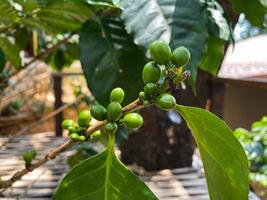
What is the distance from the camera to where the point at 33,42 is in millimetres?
1204

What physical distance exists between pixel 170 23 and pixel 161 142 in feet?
2.40

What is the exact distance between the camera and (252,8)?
62cm

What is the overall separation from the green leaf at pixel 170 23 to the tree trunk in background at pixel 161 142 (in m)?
0.67

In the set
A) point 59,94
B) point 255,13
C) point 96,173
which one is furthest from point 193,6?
point 59,94

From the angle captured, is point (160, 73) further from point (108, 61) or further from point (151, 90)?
point (108, 61)

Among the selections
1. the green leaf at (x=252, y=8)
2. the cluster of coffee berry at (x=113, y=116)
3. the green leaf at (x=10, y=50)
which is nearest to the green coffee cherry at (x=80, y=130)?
the cluster of coffee berry at (x=113, y=116)

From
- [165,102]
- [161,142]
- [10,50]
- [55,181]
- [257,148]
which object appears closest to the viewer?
[165,102]

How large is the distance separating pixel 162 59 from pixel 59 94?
154cm

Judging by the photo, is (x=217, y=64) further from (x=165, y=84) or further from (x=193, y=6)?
(x=165, y=84)

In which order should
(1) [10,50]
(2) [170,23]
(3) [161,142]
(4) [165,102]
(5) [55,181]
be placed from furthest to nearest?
(3) [161,142], (5) [55,181], (1) [10,50], (2) [170,23], (4) [165,102]

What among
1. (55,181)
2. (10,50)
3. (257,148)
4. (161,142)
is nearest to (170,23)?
(10,50)

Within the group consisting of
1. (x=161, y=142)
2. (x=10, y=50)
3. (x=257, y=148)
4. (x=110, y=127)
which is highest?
(x=110, y=127)

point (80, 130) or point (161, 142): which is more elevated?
point (80, 130)

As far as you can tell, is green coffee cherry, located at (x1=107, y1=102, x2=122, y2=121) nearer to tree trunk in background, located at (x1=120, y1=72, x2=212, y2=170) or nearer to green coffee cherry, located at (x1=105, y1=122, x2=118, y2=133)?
green coffee cherry, located at (x1=105, y1=122, x2=118, y2=133)
